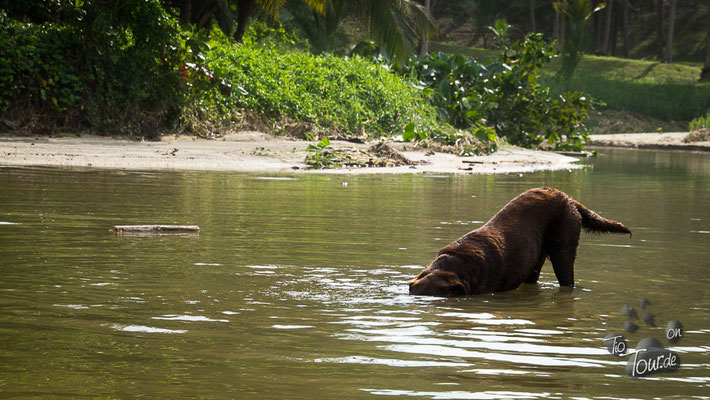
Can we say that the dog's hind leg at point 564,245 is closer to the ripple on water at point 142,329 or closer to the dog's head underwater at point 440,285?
the dog's head underwater at point 440,285

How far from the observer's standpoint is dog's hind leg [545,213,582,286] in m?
5.94

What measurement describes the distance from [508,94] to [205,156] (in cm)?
1050

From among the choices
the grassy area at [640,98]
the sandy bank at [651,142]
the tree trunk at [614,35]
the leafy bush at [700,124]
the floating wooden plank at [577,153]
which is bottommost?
the floating wooden plank at [577,153]

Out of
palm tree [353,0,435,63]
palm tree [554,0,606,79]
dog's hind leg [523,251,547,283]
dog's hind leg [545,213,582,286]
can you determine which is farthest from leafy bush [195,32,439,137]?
palm tree [554,0,606,79]

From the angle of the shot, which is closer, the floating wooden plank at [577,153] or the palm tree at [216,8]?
the palm tree at [216,8]

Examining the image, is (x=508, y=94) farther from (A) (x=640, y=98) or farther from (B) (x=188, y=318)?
(A) (x=640, y=98)

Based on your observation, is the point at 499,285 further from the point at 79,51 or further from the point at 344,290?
the point at 79,51

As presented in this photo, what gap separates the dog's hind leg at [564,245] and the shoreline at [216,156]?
8551mm

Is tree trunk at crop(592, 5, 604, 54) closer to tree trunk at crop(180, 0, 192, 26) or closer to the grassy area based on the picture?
the grassy area

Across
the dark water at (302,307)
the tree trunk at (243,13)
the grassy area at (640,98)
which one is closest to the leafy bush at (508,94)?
the tree trunk at (243,13)

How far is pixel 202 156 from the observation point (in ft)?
49.8

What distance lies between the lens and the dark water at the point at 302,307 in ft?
11.6

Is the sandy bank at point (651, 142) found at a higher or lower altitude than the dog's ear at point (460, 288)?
higher

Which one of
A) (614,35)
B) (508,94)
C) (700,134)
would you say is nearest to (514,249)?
(508,94)
